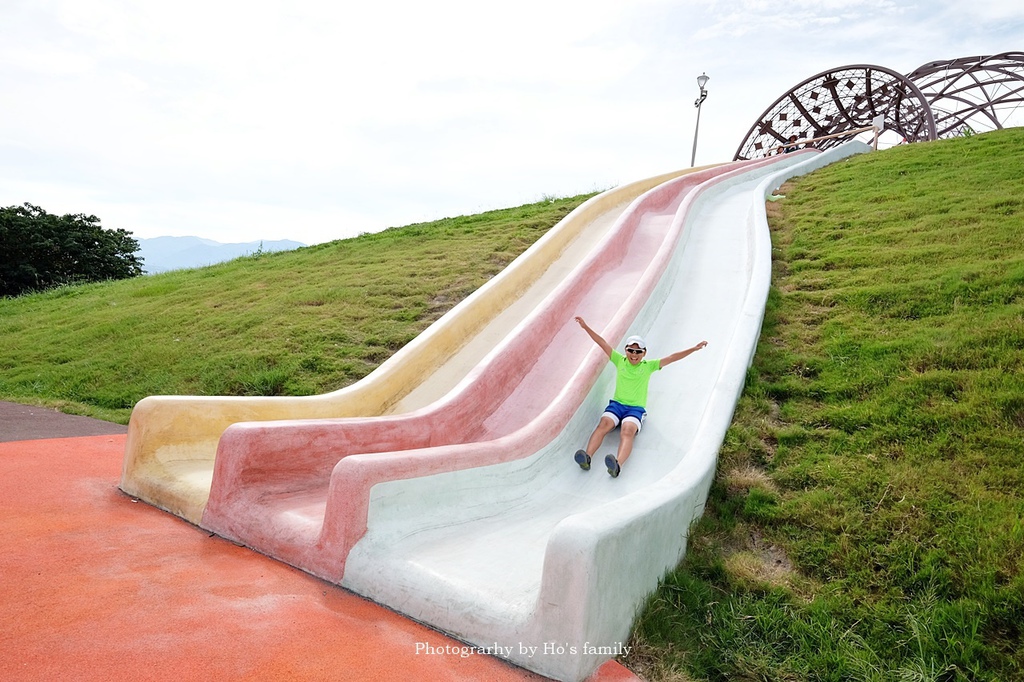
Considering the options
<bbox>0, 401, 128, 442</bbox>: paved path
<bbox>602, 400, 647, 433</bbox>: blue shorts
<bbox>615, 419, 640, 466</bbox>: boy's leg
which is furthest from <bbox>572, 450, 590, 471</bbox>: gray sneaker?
<bbox>0, 401, 128, 442</bbox>: paved path

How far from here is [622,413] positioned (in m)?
5.08

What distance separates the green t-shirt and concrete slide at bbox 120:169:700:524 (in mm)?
1856

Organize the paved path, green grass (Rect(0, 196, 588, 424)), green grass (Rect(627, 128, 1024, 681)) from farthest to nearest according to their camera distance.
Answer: green grass (Rect(0, 196, 588, 424))
the paved path
green grass (Rect(627, 128, 1024, 681))

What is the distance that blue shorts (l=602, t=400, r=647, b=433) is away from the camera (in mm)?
5020

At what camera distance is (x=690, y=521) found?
152 inches

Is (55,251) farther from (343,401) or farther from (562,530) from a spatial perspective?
(562,530)

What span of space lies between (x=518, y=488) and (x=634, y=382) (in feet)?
4.30

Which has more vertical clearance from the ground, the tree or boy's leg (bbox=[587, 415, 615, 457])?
the tree

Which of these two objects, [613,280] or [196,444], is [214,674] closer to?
[196,444]

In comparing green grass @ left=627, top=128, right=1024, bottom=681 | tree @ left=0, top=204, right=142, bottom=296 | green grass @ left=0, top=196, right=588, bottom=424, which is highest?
tree @ left=0, top=204, right=142, bottom=296

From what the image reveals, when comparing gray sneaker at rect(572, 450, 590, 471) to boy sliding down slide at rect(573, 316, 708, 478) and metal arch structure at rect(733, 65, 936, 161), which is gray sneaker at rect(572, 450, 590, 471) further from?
metal arch structure at rect(733, 65, 936, 161)

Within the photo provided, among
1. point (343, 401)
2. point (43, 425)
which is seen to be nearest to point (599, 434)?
point (343, 401)

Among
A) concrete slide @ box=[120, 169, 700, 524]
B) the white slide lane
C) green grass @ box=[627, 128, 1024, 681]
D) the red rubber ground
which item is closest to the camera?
the red rubber ground

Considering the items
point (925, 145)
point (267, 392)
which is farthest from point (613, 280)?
point (925, 145)
